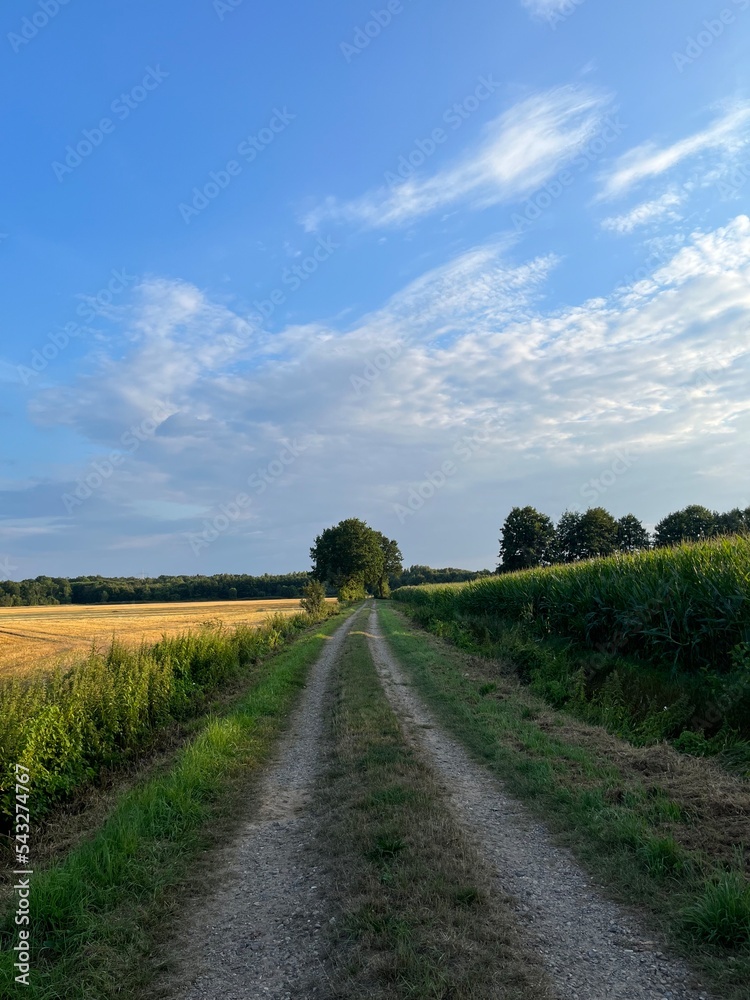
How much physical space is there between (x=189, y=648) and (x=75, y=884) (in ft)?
38.5

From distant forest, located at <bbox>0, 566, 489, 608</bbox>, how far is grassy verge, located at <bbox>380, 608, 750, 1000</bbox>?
91.7 meters

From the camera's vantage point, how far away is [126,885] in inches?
192

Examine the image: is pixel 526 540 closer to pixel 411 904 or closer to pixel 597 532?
pixel 597 532

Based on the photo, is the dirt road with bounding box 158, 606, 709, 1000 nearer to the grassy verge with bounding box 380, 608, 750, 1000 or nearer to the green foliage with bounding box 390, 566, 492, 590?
the grassy verge with bounding box 380, 608, 750, 1000

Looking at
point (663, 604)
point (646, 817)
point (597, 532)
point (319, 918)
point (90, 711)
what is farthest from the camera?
point (597, 532)

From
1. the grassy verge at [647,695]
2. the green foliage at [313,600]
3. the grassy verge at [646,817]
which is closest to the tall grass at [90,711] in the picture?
the grassy verge at [646,817]

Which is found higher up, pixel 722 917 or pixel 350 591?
pixel 722 917

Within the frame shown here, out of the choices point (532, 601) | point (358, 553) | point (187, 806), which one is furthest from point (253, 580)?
point (187, 806)

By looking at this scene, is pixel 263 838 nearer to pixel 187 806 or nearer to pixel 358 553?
pixel 187 806

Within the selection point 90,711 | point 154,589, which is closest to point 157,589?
point 154,589

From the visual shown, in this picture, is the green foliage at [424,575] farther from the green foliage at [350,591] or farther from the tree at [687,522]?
the tree at [687,522]

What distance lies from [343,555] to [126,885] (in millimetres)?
69079

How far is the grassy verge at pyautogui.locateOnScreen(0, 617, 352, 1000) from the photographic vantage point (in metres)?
3.70

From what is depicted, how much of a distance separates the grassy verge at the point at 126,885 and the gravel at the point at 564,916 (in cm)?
276
